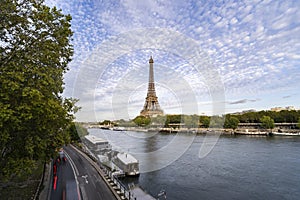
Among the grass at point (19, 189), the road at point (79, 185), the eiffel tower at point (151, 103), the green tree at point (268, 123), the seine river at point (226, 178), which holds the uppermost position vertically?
the eiffel tower at point (151, 103)

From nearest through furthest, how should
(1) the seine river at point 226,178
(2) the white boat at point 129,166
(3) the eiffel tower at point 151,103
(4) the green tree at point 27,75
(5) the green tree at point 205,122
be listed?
(4) the green tree at point 27,75 → (1) the seine river at point 226,178 → (2) the white boat at point 129,166 → (5) the green tree at point 205,122 → (3) the eiffel tower at point 151,103

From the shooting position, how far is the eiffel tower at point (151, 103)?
3130 inches

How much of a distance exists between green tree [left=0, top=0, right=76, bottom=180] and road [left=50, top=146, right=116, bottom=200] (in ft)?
14.5

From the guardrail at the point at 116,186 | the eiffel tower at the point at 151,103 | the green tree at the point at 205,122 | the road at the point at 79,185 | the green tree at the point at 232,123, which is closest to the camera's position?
the guardrail at the point at 116,186

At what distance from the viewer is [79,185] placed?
12625 mm

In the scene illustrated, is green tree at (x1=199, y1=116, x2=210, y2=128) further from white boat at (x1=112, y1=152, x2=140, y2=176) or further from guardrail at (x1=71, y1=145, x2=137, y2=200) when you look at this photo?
guardrail at (x1=71, y1=145, x2=137, y2=200)

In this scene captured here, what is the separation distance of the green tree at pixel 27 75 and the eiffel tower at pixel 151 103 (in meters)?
72.2

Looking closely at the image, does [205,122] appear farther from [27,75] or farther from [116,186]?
[27,75]

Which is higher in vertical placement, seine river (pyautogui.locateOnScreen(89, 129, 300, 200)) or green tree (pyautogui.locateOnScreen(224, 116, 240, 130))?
green tree (pyautogui.locateOnScreen(224, 116, 240, 130))

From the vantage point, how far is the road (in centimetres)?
1097

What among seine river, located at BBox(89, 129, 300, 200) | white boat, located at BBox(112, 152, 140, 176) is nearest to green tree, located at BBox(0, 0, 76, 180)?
seine river, located at BBox(89, 129, 300, 200)

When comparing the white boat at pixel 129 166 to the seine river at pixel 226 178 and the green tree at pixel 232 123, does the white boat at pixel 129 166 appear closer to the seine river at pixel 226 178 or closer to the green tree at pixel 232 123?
the seine river at pixel 226 178

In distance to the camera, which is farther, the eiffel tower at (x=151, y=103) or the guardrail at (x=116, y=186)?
the eiffel tower at (x=151, y=103)

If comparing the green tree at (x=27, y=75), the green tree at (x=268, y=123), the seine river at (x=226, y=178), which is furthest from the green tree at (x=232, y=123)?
the green tree at (x=27, y=75)
